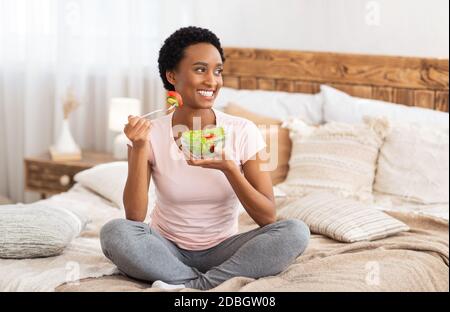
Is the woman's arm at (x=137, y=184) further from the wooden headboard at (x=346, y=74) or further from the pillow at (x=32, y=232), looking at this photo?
the wooden headboard at (x=346, y=74)

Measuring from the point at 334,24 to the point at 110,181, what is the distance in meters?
1.40

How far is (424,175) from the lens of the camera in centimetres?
315

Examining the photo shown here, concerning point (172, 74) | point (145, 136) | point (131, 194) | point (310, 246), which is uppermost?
point (172, 74)

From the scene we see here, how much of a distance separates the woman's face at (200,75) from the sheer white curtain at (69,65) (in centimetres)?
194

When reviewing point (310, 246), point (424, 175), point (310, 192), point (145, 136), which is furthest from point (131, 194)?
point (424, 175)

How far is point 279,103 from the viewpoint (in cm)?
366

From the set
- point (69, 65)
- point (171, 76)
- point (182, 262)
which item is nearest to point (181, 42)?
point (171, 76)

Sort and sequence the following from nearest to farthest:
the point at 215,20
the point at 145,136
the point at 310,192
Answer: the point at 145,136 < the point at 310,192 < the point at 215,20

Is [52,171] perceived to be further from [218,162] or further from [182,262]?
[218,162]

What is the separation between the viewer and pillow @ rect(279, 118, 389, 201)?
10.4 ft

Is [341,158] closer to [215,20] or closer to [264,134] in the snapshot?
[264,134]

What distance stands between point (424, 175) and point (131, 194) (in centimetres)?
147

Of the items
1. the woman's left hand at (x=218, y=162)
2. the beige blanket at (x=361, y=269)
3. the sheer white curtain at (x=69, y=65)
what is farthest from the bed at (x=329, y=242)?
the sheer white curtain at (x=69, y=65)

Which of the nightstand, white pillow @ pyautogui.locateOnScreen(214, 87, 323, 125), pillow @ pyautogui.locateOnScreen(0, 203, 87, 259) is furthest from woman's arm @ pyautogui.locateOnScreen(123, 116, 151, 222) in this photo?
the nightstand
